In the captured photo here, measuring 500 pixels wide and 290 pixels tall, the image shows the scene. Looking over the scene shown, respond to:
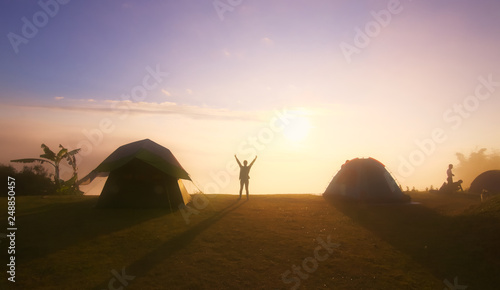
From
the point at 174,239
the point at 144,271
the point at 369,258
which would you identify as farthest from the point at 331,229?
the point at 144,271

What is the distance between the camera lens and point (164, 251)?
29.6 ft

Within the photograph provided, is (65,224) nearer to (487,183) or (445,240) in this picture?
(445,240)

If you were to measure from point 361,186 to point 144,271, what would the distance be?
13.5m

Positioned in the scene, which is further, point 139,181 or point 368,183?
point 368,183

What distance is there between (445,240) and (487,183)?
62.8ft

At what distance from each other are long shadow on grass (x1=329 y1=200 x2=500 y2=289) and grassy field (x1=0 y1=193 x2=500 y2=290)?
0.03 meters

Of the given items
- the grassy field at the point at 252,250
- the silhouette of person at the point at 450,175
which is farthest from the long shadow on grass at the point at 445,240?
the silhouette of person at the point at 450,175

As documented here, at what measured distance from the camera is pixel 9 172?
2131 centimetres

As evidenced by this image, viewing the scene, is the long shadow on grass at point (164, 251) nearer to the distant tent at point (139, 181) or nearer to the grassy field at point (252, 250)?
the grassy field at point (252, 250)

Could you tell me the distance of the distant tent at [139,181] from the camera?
1470 cm

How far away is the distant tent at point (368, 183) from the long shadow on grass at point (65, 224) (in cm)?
1046

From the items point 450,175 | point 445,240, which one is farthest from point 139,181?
point 450,175

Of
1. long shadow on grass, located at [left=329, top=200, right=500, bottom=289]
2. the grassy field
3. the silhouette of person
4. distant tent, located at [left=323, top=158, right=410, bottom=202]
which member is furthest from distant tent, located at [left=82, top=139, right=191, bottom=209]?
the silhouette of person

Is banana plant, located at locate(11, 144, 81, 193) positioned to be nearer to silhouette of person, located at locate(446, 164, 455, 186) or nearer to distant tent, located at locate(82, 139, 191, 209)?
distant tent, located at locate(82, 139, 191, 209)
